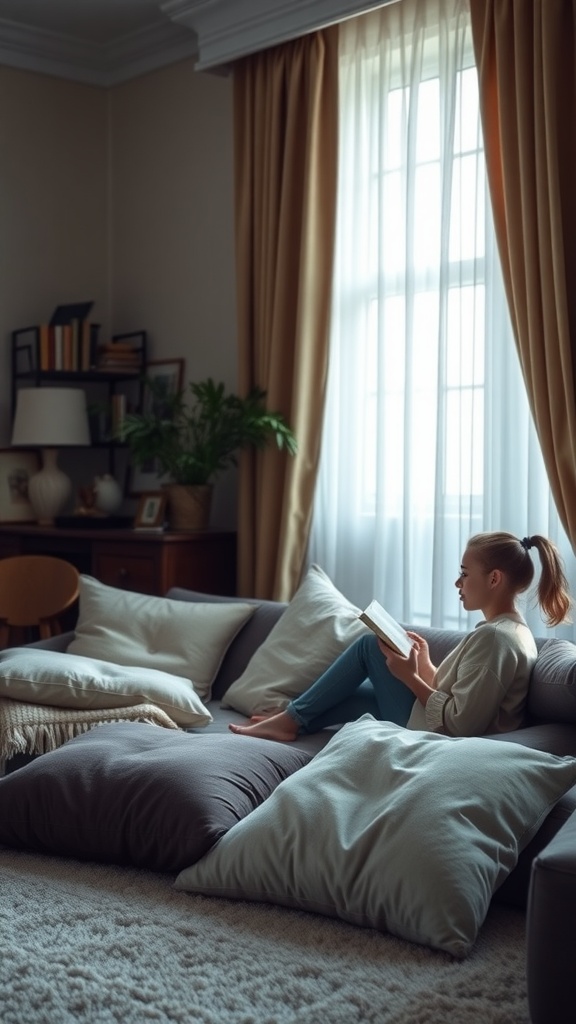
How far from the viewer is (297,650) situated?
355cm

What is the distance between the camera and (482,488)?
3.88 metres

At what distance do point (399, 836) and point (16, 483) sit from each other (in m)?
3.48

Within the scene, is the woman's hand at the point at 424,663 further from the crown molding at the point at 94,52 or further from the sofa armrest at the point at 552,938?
the crown molding at the point at 94,52

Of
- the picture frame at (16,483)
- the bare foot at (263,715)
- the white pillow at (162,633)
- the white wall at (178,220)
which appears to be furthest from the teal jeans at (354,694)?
the picture frame at (16,483)

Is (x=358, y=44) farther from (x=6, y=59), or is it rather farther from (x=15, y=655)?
(x=15, y=655)

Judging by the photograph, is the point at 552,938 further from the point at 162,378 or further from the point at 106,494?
the point at 162,378

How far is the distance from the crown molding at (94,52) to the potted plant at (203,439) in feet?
5.13

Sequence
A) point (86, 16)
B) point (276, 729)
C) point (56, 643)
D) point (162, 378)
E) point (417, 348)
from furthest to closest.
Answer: point (162, 378) → point (86, 16) → point (417, 348) → point (56, 643) → point (276, 729)

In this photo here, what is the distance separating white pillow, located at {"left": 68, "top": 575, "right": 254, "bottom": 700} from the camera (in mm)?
3781

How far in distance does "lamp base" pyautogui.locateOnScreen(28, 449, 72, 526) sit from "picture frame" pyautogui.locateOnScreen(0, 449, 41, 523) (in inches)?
3.8

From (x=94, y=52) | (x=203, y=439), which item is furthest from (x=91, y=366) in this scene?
(x=94, y=52)

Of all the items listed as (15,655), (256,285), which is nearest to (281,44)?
(256,285)

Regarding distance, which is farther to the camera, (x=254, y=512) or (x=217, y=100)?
(x=217, y=100)

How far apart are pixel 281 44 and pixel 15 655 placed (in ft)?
8.24
